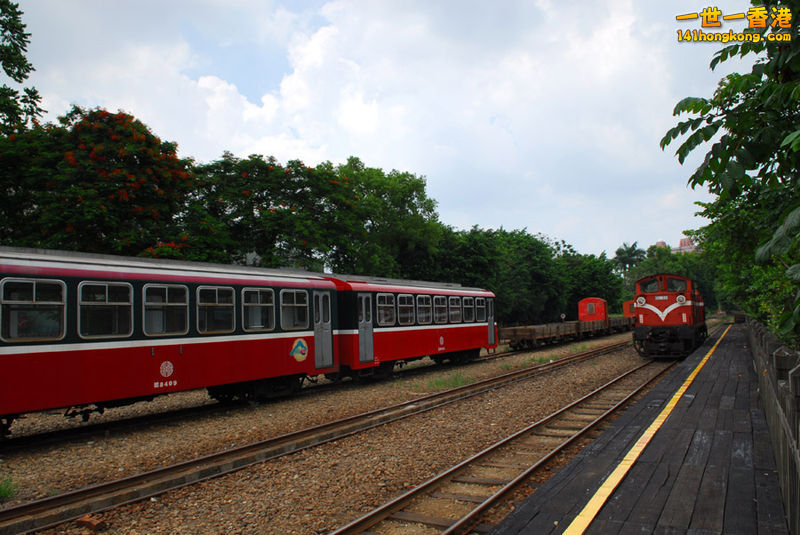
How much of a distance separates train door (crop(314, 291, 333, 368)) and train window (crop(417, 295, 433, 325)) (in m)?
4.45

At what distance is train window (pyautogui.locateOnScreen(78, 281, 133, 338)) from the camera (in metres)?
9.12

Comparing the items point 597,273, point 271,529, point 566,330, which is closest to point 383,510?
point 271,529

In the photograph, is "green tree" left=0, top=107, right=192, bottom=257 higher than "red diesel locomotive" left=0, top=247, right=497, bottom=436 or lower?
higher

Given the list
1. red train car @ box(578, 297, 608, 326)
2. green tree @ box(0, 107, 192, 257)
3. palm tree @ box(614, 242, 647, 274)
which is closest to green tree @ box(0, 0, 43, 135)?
green tree @ box(0, 107, 192, 257)

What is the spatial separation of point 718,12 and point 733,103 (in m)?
3.06

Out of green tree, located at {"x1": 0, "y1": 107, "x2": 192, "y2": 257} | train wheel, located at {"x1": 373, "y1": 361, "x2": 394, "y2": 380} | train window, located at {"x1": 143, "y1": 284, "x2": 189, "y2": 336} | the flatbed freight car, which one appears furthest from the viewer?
the flatbed freight car

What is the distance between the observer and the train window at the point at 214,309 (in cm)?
1106

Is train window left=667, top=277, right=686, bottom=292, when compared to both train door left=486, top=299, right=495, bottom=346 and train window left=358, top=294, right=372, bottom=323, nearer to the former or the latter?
train door left=486, top=299, right=495, bottom=346

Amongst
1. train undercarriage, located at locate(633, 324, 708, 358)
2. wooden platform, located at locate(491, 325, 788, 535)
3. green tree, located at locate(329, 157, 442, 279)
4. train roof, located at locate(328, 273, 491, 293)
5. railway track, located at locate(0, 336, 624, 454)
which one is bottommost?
railway track, located at locate(0, 336, 624, 454)

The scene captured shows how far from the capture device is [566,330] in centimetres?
3238

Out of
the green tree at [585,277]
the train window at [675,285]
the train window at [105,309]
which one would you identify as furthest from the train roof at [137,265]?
the green tree at [585,277]

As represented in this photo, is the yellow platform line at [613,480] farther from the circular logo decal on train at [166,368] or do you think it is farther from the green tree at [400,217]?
the green tree at [400,217]

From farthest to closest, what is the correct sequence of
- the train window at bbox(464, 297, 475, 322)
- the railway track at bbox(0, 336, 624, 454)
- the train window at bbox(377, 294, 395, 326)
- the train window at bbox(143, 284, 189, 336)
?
the train window at bbox(464, 297, 475, 322)
the train window at bbox(377, 294, 395, 326)
the train window at bbox(143, 284, 189, 336)
the railway track at bbox(0, 336, 624, 454)

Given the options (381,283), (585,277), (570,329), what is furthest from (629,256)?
(381,283)
